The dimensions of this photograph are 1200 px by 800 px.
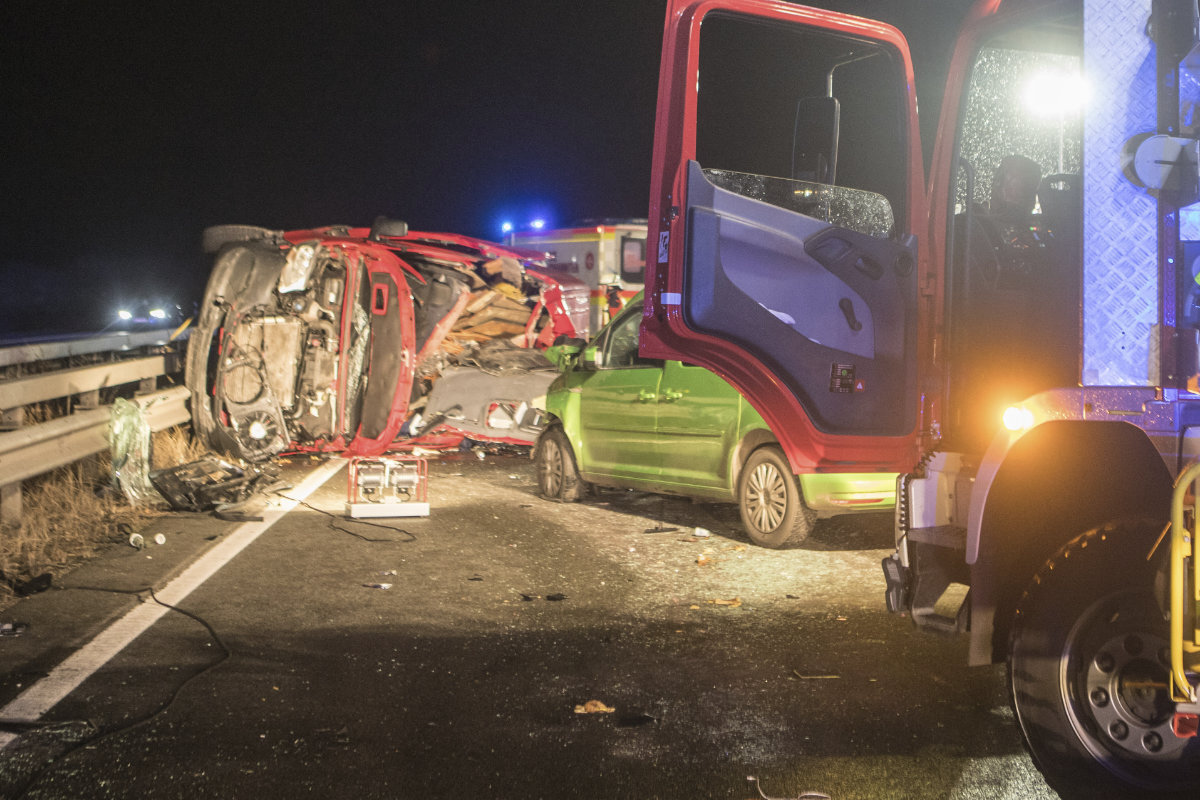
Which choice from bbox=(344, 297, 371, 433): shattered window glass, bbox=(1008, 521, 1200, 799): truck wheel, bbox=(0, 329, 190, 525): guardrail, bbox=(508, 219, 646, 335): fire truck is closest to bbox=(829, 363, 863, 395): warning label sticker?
bbox=(1008, 521, 1200, 799): truck wheel

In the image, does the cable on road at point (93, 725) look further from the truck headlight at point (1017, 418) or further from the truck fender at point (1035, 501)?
the truck headlight at point (1017, 418)

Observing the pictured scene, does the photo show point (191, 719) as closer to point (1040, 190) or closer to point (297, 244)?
point (1040, 190)

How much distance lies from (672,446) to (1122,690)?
599cm

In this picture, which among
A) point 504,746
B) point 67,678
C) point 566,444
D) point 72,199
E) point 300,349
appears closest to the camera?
point 504,746

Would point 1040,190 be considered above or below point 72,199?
below

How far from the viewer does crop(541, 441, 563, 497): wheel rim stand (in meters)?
11.0

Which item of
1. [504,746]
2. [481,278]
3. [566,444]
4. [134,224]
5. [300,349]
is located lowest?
[504,746]

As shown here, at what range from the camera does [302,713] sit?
4777 mm

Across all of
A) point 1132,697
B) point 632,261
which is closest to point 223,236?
point 632,261

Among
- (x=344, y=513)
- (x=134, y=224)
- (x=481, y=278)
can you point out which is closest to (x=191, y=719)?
(x=344, y=513)

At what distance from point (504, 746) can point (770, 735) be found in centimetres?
104

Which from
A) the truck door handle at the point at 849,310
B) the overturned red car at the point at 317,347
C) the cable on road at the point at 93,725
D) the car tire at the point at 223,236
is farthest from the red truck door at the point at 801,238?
the car tire at the point at 223,236

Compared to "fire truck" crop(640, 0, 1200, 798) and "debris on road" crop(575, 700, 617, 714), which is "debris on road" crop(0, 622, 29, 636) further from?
"fire truck" crop(640, 0, 1200, 798)

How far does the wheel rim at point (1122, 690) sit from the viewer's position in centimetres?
340
